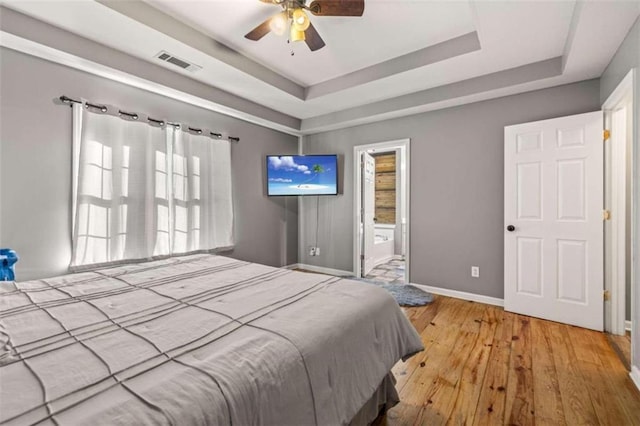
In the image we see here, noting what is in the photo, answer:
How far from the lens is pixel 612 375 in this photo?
1.95m

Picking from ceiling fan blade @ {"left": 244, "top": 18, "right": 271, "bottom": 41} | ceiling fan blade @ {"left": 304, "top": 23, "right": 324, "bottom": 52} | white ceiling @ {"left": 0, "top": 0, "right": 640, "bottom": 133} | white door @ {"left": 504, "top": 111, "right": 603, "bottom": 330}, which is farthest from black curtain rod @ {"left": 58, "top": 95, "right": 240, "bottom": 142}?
white door @ {"left": 504, "top": 111, "right": 603, "bottom": 330}

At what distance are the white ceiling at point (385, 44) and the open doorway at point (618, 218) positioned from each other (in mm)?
569

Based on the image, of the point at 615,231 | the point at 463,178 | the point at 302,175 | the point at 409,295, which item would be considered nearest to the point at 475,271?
the point at 409,295

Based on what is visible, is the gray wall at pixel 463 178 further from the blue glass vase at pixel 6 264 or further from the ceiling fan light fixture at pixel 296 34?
the blue glass vase at pixel 6 264

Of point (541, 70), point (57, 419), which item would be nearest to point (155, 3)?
point (57, 419)

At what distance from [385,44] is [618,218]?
270cm

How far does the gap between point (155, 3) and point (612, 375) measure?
4358mm

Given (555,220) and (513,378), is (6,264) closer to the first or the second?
(513,378)

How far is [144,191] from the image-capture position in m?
2.97

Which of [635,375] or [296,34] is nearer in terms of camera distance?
[635,375]

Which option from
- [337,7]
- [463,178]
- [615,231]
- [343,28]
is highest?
[343,28]

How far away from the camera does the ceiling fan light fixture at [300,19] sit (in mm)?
1967

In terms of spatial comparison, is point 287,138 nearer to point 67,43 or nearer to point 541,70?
point 67,43

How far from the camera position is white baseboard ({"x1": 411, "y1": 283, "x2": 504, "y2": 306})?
331 centimetres
